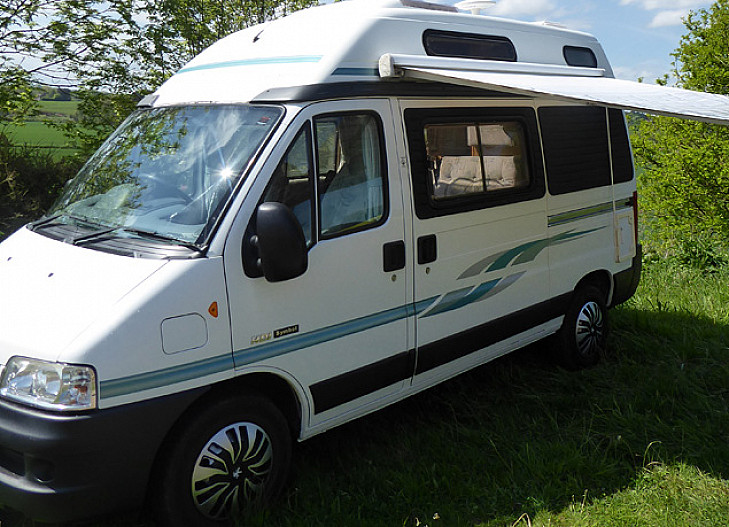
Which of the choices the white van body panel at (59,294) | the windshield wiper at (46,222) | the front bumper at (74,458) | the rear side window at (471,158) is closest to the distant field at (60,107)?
the windshield wiper at (46,222)

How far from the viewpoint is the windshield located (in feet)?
11.1

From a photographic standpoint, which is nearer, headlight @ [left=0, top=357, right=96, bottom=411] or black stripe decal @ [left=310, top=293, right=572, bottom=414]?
headlight @ [left=0, top=357, right=96, bottom=411]

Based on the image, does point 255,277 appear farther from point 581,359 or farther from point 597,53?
point 597,53

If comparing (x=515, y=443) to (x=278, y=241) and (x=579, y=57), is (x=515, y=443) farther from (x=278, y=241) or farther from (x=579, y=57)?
(x=579, y=57)

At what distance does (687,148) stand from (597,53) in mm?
6450

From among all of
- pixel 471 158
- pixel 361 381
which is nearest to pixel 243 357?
pixel 361 381

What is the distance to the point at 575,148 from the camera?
17.8ft

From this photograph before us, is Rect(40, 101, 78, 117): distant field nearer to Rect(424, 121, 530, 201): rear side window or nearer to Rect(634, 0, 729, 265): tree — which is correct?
Rect(424, 121, 530, 201): rear side window

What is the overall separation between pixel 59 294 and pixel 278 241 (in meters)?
0.97

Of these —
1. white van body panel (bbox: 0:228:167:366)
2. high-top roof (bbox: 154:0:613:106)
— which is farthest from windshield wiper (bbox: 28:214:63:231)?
high-top roof (bbox: 154:0:613:106)

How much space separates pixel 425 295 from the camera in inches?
165

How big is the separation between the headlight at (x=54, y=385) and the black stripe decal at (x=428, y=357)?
1178 mm

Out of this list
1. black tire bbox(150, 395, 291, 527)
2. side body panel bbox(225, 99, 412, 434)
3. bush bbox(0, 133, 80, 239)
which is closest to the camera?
black tire bbox(150, 395, 291, 527)

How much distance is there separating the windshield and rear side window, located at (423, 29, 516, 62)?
130 centimetres
